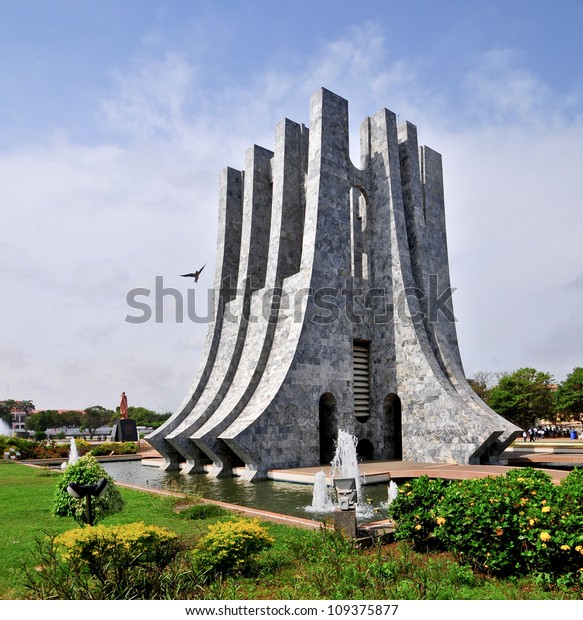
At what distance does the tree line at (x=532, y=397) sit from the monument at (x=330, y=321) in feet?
67.5

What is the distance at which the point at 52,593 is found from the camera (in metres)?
4.78

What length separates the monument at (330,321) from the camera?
1695 centimetres

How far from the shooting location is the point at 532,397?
41062 mm

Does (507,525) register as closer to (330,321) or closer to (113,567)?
(113,567)

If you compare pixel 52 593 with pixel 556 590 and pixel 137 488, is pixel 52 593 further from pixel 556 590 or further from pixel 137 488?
pixel 137 488

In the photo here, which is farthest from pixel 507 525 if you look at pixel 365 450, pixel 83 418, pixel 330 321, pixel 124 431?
pixel 83 418

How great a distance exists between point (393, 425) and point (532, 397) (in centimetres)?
2543

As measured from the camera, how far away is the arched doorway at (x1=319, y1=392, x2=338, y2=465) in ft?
59.9

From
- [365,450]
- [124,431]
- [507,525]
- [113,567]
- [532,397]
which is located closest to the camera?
[113,567]

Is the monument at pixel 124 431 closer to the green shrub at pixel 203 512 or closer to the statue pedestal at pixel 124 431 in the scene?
the statue pedestal at pixel 124 431

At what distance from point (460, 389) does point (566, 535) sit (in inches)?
542

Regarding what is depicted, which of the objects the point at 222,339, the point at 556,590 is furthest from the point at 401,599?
the point at 222,339

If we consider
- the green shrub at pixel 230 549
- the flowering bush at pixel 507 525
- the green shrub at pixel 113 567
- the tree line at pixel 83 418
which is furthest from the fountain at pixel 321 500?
the tree line at pixel 83 418

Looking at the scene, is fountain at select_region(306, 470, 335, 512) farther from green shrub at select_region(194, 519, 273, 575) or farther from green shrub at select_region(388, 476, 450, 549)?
green shrub at select_region(194, 519, 273, 575)
